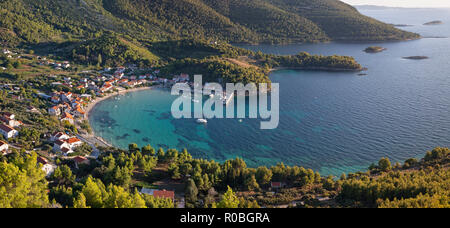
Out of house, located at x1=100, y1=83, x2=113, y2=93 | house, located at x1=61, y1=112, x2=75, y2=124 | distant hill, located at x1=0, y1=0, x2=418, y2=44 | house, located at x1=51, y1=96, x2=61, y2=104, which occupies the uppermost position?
distant hill, located at x1=0, y1=0, x2=418, y2=44

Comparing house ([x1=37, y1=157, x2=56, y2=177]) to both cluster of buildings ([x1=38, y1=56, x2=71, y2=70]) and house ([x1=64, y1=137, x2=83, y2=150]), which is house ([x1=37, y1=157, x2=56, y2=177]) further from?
cluster of buildings ([x1=38, y1=56, x2=71, y2=70])

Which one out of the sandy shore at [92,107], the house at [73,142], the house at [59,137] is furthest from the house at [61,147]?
the sandy shore at [92,107]

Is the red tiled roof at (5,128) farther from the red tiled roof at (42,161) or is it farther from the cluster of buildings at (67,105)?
the cluster of buildings at (67,105)

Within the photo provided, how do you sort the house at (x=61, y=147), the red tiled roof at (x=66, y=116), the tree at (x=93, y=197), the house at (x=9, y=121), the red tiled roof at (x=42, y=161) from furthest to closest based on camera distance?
1. the red tiled roof at (x=66, y=116)
2. the house at (x=9, y=121)
3. the house at (x=61, y=147)
4. the red tiled roof at (x=42, y=161)
5. the tree at (x=93, y=197)

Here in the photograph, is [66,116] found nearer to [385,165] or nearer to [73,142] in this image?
[73,142]

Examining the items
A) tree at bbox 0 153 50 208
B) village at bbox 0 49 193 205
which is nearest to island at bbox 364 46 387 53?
village at bbox 0 49 193 205

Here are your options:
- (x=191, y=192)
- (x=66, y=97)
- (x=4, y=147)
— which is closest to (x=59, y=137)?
(x=4, y=147)
